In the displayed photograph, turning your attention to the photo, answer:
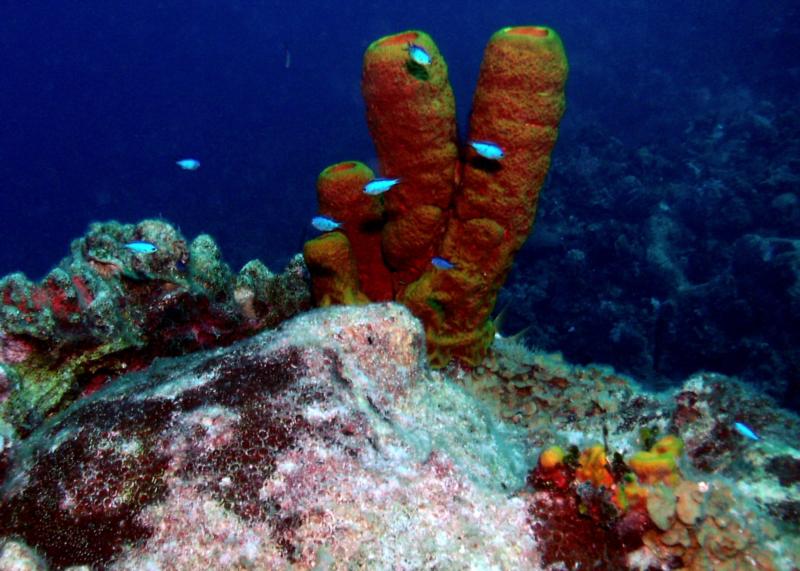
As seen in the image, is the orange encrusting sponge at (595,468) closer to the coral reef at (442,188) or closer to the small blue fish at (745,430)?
the small blue fish at (745,430)

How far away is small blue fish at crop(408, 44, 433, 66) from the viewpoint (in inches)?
128

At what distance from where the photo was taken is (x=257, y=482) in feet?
6.61

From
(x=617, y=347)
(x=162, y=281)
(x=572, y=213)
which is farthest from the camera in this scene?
(x=572, y=213)

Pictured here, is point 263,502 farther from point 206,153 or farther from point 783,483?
point 206,153

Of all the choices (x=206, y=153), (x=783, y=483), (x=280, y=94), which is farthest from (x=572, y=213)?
(x=280, y=94)

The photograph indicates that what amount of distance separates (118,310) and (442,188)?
2.58 m

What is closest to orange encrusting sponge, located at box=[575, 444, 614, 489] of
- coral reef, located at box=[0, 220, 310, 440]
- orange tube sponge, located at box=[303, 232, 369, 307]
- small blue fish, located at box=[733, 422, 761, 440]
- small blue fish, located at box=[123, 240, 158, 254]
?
small blue fish, located at box=[733, 422, 761, 440]

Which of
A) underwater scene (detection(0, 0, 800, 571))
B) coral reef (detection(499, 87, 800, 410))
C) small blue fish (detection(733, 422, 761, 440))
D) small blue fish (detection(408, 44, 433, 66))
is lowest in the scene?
coral reef (detection(499, 87, 800, 410))

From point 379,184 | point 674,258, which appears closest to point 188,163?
point 379,184

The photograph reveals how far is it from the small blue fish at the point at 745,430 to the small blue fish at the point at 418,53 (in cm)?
307

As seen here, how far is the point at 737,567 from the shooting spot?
6.07 feet

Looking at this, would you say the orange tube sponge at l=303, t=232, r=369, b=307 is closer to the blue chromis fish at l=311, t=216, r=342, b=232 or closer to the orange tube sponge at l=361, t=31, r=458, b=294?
the blue chromis fish at l=311, t=216, r=342, b=232

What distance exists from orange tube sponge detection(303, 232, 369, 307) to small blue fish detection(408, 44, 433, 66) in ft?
4.81

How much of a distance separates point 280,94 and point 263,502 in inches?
2132
